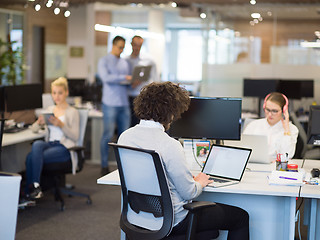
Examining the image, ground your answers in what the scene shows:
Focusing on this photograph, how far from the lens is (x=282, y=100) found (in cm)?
459

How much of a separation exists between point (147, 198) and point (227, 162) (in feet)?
2.55

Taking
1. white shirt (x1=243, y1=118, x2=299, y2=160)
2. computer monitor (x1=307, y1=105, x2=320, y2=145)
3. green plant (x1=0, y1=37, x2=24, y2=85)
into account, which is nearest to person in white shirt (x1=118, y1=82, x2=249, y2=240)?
computer monitor (x1=307, y1=105, x2=320, y2=145)

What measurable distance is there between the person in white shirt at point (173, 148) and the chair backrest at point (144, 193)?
0.09 m

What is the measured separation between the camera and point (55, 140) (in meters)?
5.62

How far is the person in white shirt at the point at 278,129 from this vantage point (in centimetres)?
450

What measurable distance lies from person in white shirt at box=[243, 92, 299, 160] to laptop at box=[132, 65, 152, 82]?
293 cm

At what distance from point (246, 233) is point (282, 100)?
62.5 inches

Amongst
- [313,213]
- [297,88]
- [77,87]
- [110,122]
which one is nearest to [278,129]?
[313,213]

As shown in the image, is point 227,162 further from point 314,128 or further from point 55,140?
point 55,140

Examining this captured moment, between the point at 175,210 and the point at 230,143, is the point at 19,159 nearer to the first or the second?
the point at 230,143

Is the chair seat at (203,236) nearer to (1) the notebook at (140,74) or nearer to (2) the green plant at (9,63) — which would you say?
(1) the notebook at (140,74)

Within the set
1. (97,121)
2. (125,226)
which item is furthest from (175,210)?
(97,121)

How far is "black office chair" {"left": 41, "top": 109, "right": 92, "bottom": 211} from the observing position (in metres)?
5.49

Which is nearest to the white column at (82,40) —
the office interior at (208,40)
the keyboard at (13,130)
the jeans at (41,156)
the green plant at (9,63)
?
the office interior at (208,40)
